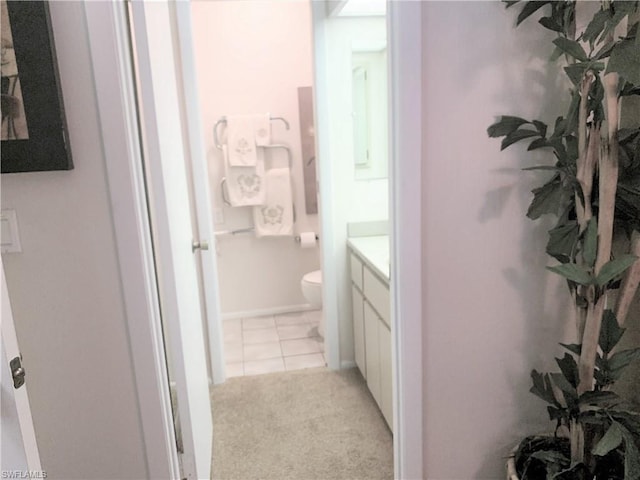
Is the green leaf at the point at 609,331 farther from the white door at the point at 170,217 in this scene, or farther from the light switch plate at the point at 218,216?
the light switch plate at the point at 218,216

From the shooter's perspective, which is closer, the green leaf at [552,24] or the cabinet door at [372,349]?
the green leaf at [552,24]

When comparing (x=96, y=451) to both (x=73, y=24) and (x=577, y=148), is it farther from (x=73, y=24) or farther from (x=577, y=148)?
(x=577, y=148)

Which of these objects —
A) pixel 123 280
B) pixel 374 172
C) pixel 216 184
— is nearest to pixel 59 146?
pixel 123 280

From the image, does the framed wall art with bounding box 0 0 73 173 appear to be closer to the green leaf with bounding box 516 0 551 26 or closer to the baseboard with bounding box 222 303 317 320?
the green leaf with bounding box 516 0 551 26

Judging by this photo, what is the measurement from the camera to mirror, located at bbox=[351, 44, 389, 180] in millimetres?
2807

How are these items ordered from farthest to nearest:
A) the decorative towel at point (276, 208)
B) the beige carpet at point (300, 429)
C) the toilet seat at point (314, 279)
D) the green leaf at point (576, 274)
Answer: the decorative towel at point (276, 208) → the toilet seat at point (314, 279) → the beige carpet at point (300, 429) → the green leaf at point (576, 274)

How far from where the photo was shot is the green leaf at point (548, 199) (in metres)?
1.37

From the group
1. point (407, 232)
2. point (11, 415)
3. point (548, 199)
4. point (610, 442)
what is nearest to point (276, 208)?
point (407, 232)

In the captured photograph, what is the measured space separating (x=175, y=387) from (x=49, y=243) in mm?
618

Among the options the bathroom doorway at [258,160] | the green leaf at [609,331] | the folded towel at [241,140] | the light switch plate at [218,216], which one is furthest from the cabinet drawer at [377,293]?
the light switch plate at [218,216]

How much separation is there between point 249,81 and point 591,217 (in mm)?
2852

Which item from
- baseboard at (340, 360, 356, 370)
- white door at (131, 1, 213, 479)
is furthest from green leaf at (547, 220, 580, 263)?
baseboard at (340, 360, 356, 370)

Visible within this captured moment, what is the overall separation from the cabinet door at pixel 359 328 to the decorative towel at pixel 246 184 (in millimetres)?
1239

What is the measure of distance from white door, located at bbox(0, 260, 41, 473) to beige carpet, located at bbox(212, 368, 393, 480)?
1334mm
